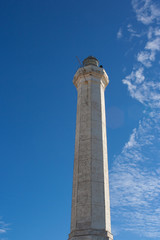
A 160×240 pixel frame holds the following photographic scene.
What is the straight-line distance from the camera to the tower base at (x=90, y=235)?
1488 centimetres

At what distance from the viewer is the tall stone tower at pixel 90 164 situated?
51.7ft

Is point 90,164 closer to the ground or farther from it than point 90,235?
farther from it

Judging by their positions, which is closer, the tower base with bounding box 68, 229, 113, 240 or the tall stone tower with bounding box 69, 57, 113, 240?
the tower base with bounding box 68, 229, 113, 240

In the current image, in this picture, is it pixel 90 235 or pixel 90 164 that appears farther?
pixel 90 164

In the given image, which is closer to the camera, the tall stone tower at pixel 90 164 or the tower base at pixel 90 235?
the tower base at pixel 90 235

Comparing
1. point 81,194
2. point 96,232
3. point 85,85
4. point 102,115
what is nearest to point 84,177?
point 81,194

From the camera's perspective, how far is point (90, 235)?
14898 millimetres

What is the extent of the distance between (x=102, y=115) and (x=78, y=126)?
2.28 metres

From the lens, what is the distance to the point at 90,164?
17891 mm

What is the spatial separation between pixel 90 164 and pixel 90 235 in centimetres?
478

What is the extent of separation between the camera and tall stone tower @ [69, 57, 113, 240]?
15.7m

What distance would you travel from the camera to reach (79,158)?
61.1 feet

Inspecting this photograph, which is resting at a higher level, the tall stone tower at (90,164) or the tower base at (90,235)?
the tall stone tower at (90,164)

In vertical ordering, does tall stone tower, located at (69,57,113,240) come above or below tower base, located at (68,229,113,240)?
above
